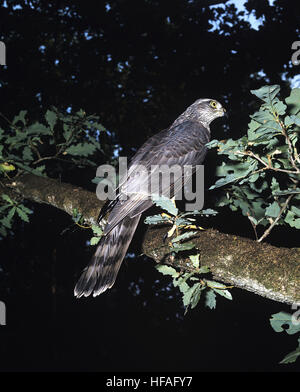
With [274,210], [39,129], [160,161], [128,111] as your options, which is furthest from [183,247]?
[128,111]

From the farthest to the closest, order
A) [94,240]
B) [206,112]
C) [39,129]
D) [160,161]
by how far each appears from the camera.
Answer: [206,112] < [39,129] < [160,161] < [94,240]

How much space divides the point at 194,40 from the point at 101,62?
5.89 ft

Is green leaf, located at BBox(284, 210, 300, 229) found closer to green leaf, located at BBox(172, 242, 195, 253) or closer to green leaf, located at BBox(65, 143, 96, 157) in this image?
green leaf, located at BBox(172, 242, 195, 253)

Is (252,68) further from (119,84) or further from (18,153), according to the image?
(18,153)

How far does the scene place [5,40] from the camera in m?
5.50

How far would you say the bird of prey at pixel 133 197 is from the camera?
2484mm

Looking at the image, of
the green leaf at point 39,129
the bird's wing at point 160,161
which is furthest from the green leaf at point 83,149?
the bird's wing at point 160,161

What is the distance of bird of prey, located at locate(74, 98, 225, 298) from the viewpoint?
248 cm

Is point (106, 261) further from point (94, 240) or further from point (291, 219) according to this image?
point (291, 219)

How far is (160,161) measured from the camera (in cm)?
315

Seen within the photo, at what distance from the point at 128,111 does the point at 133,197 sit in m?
3.48

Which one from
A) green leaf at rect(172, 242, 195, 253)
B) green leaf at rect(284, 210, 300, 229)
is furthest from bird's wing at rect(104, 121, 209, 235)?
green leaf at rect(284, 210, 300, 229)

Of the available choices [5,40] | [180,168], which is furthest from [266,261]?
[5,40]

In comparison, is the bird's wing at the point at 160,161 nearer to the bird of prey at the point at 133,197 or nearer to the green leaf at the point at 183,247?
the bird of prey at the point at 133,197
